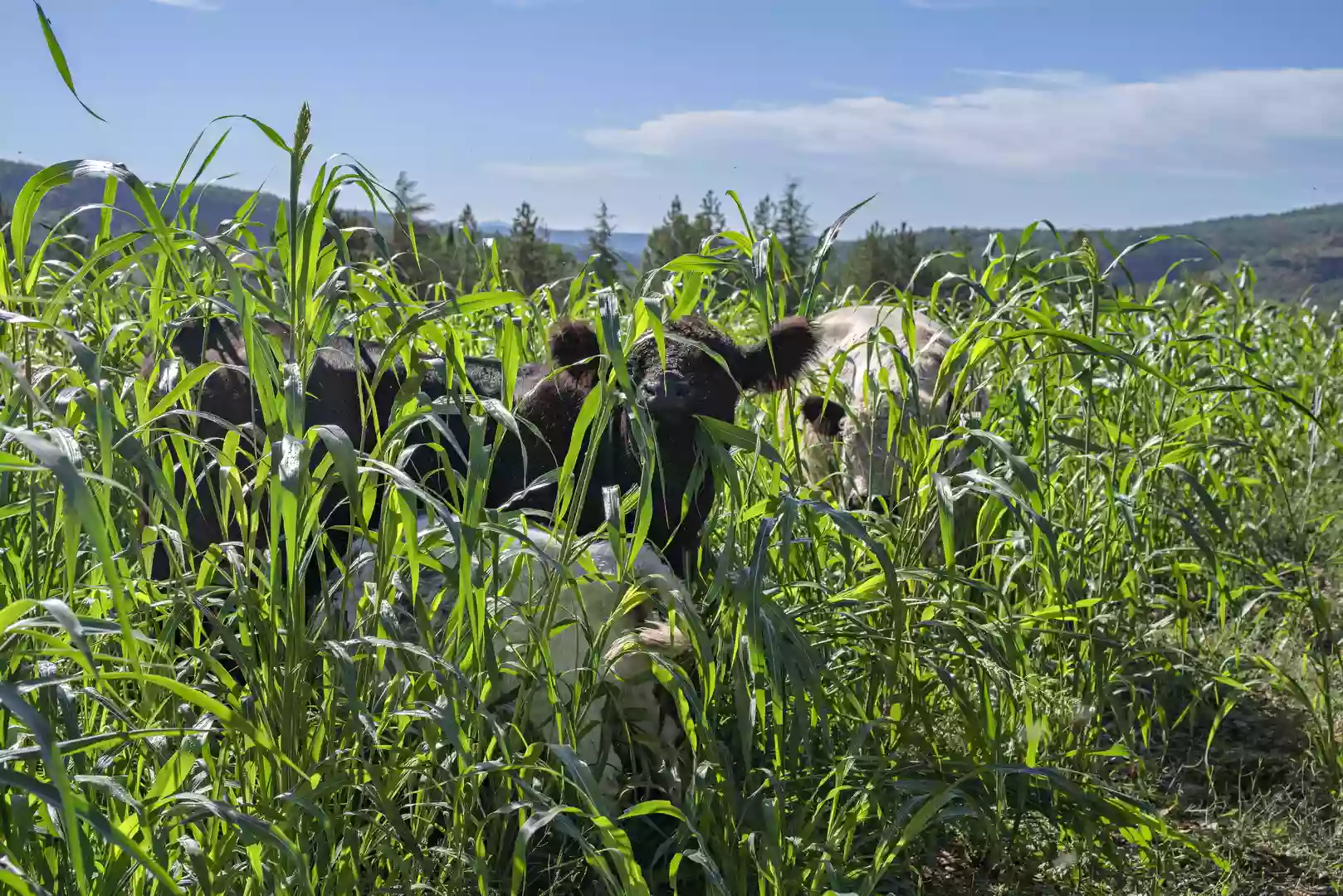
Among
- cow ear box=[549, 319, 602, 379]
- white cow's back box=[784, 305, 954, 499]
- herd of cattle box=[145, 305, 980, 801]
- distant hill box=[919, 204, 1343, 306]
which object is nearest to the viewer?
herd of cattle box=[145, 305, 980, 801]

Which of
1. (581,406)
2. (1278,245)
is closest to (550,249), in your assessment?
(581,406)

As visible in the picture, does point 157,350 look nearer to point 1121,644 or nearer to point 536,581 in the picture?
point 536,581

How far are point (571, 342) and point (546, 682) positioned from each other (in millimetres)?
1414

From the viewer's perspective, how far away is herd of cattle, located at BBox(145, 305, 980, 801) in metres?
2.15

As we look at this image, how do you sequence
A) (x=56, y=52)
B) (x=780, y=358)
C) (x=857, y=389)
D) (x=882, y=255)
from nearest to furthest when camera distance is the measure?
1. (x=56, y=52)
2. (x=780, y=358)
3. (x=857, y=389)
4. (x=882, y=255)

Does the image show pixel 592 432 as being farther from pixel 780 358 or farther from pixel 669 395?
pixel 780 358

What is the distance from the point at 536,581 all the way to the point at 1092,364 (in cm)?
131

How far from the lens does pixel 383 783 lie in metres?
1.72

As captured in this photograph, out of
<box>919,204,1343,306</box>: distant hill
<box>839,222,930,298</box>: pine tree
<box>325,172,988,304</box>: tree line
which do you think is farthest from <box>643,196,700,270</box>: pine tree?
<box>919,204,1343,306</box>: distant hill

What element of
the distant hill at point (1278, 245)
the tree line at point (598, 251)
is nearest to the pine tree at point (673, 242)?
the tree line at point (598, 251)

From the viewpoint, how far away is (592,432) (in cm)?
214

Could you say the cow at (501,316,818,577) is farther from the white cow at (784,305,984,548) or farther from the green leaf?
the green leaf

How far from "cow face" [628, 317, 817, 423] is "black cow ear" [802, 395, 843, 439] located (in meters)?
0.62

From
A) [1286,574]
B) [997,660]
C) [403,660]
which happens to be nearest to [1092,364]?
[997,660]
